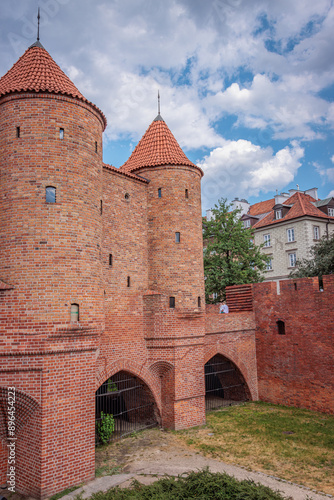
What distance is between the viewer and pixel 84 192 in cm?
1051

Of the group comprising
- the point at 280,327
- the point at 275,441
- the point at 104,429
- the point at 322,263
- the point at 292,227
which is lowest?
the point at 275,441

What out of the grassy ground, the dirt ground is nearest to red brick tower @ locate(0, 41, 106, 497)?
the dirt ground

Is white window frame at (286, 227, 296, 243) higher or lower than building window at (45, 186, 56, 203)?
higher

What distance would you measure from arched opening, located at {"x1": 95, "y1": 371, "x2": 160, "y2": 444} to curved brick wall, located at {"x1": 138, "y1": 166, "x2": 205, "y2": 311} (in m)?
3.31

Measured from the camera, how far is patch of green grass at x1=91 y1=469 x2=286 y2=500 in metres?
7.67

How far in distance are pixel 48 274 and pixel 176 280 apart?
573 centimetres

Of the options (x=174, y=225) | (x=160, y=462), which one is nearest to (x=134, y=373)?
(x=160, y=462)

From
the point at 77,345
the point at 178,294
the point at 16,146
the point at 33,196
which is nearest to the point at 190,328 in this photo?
the point at 178,294

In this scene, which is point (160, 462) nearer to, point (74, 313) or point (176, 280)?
point (74, 313)

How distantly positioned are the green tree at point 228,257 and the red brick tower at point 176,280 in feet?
29.4

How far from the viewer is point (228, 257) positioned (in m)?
24.3

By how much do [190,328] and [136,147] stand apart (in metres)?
8.13

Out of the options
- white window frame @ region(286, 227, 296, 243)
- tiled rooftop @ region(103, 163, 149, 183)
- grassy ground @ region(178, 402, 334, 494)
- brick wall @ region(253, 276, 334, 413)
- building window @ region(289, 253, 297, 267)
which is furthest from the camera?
white window frame @ region(286, 227, 296, 243)

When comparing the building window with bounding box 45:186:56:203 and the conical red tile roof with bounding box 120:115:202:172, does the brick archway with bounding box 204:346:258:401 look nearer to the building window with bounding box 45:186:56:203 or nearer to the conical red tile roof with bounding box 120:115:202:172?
the conical red tile roof with bounding box 120:115:202:172
